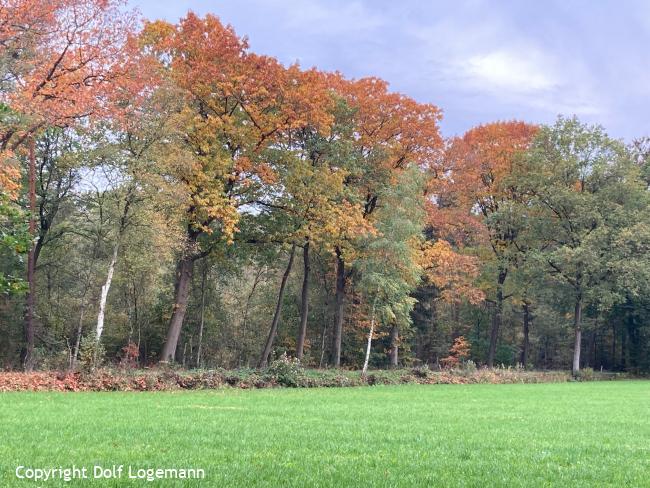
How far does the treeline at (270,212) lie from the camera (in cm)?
1997

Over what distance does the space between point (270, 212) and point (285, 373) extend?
8367 mm

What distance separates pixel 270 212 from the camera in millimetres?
28828

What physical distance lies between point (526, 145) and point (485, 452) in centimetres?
3827

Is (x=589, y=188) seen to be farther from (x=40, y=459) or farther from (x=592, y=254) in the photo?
(x=40, y=459)

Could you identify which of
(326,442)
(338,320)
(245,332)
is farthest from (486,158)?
(326,442)

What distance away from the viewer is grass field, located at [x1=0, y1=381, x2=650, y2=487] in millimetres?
6539

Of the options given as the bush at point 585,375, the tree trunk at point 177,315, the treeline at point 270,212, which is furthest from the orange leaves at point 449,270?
the tree trunk at point 177,315

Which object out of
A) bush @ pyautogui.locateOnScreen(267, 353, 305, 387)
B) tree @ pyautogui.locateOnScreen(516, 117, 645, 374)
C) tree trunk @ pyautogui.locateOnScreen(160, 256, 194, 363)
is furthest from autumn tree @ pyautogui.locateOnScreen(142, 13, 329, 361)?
tree @ pyautogui.locateOnScreen(516, 117, 645, 374)

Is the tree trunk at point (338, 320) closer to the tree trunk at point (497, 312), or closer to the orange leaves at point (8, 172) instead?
the tree trunk at point (497, 312)

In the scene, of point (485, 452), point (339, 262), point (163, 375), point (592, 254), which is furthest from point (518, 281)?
point (485, 452)

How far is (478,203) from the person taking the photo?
42.8 m

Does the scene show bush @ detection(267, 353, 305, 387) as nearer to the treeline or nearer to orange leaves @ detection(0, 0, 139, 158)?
the treeline

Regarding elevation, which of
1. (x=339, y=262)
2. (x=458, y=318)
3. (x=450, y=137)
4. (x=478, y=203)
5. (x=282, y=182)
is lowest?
(x=458, y=318)

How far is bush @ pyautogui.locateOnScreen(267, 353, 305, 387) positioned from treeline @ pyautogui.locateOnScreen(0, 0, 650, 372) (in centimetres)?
473
